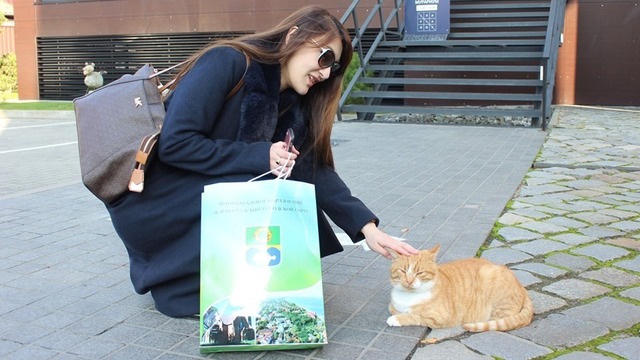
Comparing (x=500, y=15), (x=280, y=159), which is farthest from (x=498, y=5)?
(x=280, y=159)

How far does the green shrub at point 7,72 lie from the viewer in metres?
21.8

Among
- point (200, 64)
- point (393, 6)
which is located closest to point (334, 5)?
point (393, 6)

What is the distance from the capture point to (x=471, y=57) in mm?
12195

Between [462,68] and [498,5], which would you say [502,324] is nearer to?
[462,68]

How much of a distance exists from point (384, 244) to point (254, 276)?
0.67 metres

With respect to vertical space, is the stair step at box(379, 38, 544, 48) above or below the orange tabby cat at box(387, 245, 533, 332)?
above

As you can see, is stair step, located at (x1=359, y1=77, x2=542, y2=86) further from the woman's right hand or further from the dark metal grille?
the woman's right hand

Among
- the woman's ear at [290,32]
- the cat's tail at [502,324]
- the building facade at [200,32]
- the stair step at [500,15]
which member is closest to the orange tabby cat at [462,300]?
the cat's tail at [502,324]

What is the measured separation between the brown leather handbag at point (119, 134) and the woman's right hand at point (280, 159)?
0.37 metres

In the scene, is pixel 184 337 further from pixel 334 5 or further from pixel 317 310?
pixel 334 5

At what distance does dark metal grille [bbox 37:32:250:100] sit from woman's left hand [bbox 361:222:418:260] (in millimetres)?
14348

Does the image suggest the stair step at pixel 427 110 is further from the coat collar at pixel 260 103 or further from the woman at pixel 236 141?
the coat collar at pixel 260 103

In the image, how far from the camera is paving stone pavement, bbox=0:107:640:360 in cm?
297

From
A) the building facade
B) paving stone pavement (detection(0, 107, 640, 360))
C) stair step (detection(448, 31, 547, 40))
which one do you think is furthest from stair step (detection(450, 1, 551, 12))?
paving stone pavement (detection(0, 107, 640, 360))
